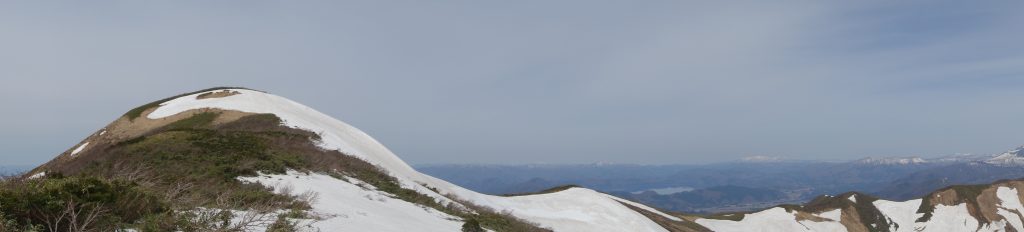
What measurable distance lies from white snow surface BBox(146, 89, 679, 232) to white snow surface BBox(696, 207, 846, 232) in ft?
127

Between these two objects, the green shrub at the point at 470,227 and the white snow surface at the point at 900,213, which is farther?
the white snow surface at the point at 900,213

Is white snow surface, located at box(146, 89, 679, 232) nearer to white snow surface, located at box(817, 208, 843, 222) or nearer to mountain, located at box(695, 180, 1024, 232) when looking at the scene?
mountain, located at box(695, 180, 1024, 232)

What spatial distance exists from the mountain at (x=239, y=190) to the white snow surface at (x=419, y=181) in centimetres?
21

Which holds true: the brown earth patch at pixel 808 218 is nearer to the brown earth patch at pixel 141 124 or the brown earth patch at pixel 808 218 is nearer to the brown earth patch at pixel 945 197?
the brown earth patch at pixel 945 197

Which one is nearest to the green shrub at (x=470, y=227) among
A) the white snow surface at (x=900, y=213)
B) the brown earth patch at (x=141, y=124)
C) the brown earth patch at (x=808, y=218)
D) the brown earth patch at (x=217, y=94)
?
the brown earth patch at (x=141, y=124)

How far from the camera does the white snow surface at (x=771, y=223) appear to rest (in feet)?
271

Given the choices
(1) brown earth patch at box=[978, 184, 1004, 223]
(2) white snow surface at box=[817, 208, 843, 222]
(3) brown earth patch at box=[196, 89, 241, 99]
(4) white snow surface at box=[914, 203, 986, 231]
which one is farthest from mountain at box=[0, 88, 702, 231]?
(1) brown earth patch at box=[978, 184, 1004, 223]

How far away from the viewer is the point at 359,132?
56.5 metres

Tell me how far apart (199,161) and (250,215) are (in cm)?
1231

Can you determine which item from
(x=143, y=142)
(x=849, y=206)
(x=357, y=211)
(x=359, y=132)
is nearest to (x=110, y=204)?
(x=357, y=211)

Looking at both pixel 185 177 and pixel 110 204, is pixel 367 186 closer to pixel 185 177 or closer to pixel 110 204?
pixel 185 177

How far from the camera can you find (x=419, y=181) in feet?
129

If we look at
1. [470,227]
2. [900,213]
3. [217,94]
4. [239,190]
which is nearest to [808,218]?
[900,213]

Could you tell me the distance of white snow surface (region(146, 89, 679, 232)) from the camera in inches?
1510
